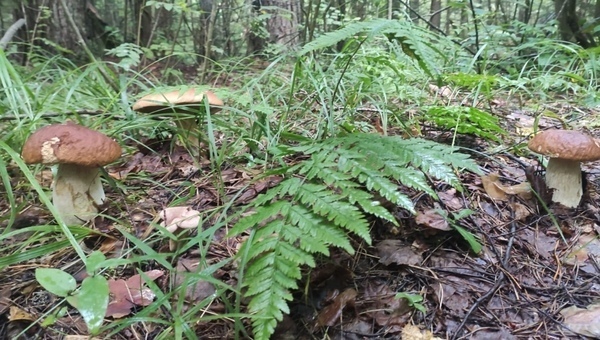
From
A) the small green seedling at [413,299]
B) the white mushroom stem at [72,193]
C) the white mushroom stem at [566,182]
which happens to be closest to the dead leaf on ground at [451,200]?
the white mushroom stem at [566,182]

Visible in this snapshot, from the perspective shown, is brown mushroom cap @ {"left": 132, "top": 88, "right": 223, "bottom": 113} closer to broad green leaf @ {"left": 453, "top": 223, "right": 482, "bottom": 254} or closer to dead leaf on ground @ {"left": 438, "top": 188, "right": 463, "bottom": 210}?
dead leaf on ground @ {"left": 438, "top": 188, "right": 463, "bottom": 210}

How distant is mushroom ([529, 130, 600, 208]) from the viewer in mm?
1885

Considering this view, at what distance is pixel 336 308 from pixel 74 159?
4.15ft

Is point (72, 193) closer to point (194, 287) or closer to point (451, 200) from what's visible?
point (194, 287)

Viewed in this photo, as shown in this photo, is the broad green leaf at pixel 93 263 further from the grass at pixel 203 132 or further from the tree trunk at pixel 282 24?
the tree trunk at pixel 282 24

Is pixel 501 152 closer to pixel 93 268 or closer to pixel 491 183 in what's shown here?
pixel 491 183

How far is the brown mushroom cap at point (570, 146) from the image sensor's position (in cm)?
188

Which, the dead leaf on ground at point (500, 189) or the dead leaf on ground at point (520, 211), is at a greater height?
the dead leaf on ground at point (500, 189)

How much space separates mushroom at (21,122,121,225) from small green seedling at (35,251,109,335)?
59 centimetres

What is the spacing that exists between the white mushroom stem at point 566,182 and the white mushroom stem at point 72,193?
7.63 ft

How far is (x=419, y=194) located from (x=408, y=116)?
1.13 m

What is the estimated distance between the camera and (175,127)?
255 cm

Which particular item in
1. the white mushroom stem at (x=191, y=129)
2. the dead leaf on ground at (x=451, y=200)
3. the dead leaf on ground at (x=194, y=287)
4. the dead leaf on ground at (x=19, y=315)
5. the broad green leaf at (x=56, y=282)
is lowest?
the dead leaf on ground at (x=19, y=315)

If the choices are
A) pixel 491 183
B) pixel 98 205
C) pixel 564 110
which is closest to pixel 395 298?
pixel 491 183
